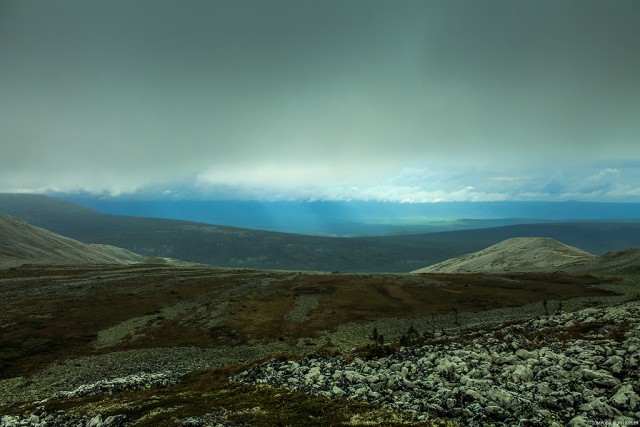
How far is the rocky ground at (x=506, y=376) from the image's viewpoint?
17.5 metres

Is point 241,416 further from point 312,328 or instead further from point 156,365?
point 312,328

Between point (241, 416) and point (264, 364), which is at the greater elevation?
point (241, 416)

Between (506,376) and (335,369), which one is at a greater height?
(506,376)

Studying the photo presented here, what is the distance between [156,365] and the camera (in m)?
46.8

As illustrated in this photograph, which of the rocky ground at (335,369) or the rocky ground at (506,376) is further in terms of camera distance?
the rocky ground at (335,369)

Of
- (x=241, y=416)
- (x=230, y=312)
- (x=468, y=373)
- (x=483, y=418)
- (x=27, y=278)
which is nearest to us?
(x=483, y=418)

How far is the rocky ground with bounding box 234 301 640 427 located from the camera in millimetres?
17500

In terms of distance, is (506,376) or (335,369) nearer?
(506,376)

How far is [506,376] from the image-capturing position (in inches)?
872

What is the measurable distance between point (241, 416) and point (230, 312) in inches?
2292

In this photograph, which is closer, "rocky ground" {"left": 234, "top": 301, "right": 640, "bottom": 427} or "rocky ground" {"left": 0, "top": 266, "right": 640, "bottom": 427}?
"rocky ground" {"left": 234, "top": 301, "right": 640, "bottom": 427}

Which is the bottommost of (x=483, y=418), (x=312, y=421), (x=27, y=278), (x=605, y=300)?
(x=27, y=278)

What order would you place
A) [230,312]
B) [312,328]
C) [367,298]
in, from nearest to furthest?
[312,328]
[230,312]
[367,298]

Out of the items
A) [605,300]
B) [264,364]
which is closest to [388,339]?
[264,364]
